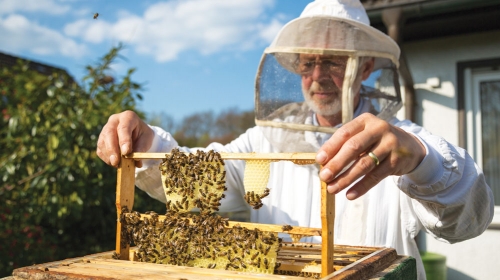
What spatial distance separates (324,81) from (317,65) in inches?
4.2

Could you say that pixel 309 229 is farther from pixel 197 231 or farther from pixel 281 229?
pixel 197 231

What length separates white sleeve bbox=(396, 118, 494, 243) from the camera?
1745mm

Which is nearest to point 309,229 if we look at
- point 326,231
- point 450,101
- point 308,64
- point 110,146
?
Answer: point 326,231

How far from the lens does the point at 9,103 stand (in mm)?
4605

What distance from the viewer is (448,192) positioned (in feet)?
6.12

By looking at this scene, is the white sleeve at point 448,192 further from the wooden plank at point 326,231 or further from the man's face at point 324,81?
the man's face at point 324,81

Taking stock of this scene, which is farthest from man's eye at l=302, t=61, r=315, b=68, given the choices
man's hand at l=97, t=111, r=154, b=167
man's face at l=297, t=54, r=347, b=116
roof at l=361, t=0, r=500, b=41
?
roof at l=361, t=0, r=500, b=41

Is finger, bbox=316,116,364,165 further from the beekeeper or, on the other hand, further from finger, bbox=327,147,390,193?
the beekeeper

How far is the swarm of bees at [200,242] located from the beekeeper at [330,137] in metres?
0.35

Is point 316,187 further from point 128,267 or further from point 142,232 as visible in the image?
point 128,267

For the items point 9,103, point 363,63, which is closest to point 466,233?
point 363,63

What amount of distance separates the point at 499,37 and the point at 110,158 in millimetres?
4998

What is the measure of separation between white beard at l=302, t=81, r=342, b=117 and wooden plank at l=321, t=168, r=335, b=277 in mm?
1304

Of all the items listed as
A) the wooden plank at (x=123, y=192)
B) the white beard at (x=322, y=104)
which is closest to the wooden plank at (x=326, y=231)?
the wooden plank at (x=123, y=192)
